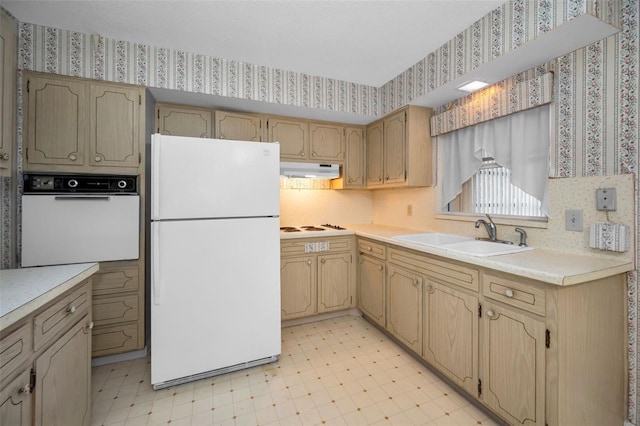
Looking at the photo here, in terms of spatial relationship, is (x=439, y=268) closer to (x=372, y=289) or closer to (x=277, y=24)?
(x=372, y=289)

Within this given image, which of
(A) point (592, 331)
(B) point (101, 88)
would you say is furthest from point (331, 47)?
(A) point (592, 331)

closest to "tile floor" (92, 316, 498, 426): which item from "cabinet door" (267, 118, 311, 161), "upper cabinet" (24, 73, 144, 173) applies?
"upper cabinet" (24, 73, 144, 173)

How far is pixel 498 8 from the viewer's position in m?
1.68

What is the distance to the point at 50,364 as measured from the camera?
3.54 ft

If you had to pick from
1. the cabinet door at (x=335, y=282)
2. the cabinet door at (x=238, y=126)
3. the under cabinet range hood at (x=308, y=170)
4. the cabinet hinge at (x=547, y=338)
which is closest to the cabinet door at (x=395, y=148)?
the under cabinet range hood at (x=308, y=170)

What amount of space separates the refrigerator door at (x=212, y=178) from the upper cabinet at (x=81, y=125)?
533 millimetres

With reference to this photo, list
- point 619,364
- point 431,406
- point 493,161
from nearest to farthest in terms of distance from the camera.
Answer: point 619,364
point 431,406
point 493,161

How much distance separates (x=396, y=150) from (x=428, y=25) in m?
1.10

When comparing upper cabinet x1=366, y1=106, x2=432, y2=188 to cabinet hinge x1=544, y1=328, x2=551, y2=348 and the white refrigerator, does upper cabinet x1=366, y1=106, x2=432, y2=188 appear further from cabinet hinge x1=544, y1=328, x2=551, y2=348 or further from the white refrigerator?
cabinet hinge x1=544, y1=328, x2=551, y2=348

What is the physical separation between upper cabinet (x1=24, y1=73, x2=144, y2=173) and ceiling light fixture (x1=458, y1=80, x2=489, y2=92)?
8.11 feet

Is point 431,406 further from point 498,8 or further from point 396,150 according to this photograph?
point 498,8

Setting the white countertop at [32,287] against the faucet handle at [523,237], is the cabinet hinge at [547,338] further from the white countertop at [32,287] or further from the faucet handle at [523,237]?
the white countertop at [32,287]

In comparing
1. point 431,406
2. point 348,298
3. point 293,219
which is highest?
point 293,219

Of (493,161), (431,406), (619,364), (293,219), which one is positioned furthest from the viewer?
(293,219)
